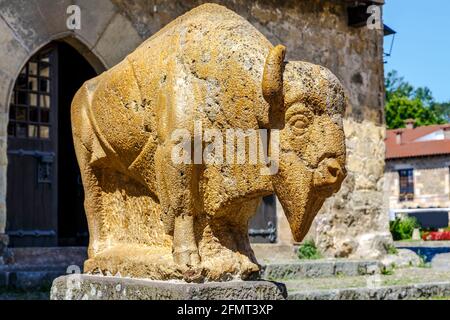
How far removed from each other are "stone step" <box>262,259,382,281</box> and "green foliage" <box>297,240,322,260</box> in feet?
3.51

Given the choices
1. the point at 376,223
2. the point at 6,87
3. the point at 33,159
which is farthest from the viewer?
the point at 376,223

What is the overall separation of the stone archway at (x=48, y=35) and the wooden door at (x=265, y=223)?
2.50m

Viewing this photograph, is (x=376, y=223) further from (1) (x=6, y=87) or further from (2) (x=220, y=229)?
(2) (x=220, y=229)

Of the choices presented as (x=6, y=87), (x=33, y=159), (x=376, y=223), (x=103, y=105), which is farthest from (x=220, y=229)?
(x=376, y=223)

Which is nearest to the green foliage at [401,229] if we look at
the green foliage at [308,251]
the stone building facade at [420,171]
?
the stone building facade at [420,171]

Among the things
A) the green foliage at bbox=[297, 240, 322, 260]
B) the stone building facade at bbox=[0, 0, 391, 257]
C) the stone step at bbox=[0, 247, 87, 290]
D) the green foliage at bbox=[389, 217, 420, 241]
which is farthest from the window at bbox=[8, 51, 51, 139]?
the green foliage at bbox=[389, 217, 420, 241]

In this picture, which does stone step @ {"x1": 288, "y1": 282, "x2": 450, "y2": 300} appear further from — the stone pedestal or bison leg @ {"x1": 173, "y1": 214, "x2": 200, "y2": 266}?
bison leg @ {"x1": 173, "y1": 214, "x2": 200, "y2": 266}

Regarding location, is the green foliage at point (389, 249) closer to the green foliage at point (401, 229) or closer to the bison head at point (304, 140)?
the bison head at point (304, 140)

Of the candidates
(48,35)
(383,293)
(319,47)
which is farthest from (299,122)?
(319,47)

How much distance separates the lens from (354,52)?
953cm

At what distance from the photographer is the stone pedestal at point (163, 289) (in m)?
3.08

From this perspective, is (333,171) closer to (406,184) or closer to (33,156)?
(33,156)
